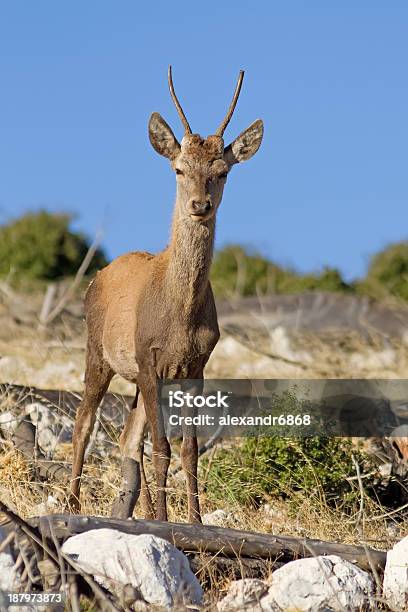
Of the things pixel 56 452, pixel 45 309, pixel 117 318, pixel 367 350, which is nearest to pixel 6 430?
pixel 56 452

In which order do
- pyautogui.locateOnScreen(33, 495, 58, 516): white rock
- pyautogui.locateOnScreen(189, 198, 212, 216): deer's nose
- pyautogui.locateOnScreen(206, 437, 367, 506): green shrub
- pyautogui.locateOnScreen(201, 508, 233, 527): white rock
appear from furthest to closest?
pyautogui.locateOnScreen(206, 437, 367, 506): green shrub → pyautogui.locateOnScreen(201, 508, 233, 527): white rock → pyautogui.locateOnScreen(189, 198, 212, 216): deer's nose → pyautogui.locateOnScreen(33, 495, 58, 516): white rock

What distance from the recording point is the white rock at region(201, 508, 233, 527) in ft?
28.1

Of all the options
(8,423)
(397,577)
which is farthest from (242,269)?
(397,577)

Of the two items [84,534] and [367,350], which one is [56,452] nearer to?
[84,534]

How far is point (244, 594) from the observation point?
590 cm

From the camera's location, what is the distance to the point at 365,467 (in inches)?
402

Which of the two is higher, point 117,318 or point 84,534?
point 117,318

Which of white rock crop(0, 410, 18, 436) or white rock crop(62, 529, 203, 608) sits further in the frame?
white rock crop(0, 410, 18, 436)

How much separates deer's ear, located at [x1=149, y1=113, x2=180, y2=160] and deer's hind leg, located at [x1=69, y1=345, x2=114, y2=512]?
1828mm

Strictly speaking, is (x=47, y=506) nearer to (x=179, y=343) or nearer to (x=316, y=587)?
(x=179, y=343)

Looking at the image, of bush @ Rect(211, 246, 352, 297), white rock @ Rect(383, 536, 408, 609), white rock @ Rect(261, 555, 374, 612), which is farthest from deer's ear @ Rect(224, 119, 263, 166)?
bush @ Rect(211, 246, 352, 297)

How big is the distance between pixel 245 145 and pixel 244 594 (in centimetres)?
413

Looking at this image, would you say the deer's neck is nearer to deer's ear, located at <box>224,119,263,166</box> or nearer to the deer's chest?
the deer's chest

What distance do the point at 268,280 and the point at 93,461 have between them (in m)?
21.3
